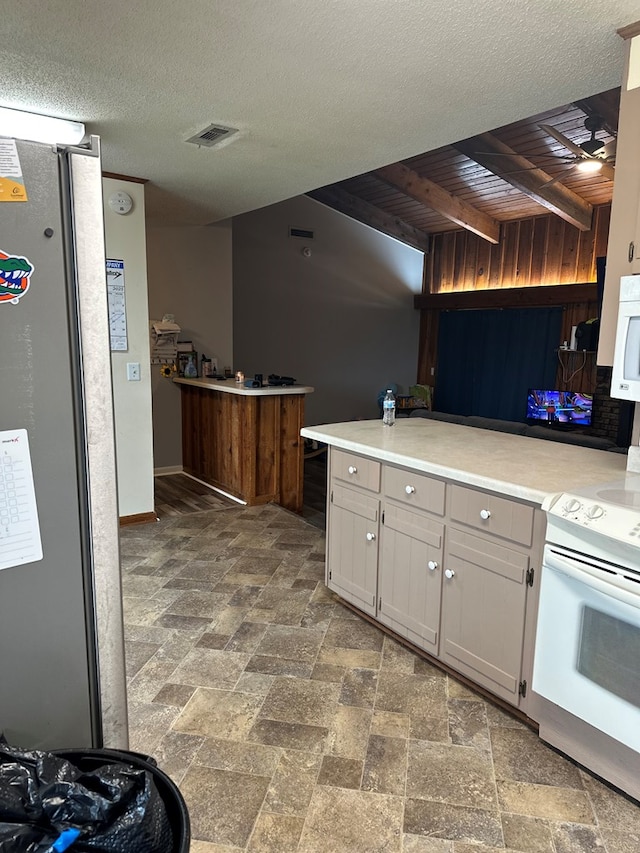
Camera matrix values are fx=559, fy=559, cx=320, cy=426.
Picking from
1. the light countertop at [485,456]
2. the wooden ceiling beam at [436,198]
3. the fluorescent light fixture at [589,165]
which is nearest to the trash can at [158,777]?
the light countertop at [485,456]

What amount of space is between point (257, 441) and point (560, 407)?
4.77 m

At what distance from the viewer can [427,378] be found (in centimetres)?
970

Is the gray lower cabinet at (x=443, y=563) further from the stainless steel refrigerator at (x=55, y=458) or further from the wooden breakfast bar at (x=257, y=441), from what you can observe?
the wooden breakfast bar at (x=257, y=441)

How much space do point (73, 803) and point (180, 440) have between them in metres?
5.16

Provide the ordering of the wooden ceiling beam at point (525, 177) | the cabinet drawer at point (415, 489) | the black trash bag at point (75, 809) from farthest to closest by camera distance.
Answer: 1. the wooden ceiling beam at point (525, 177)
2. the cabinet drawer at point (415, 489)
3. the black trash bag at point (75, 809)

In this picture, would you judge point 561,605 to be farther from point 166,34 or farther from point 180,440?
point 180,440

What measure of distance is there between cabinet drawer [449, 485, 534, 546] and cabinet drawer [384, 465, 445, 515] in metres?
0.07

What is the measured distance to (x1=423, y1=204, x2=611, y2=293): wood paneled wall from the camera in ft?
24.6

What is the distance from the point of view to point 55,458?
1.14 metres

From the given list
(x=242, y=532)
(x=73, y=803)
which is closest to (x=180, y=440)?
(x=242, y=532)

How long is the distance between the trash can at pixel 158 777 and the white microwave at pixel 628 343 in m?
1.88

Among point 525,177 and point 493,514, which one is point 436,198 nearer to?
point 525,177

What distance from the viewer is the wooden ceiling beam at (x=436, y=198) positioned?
6879 millimetres

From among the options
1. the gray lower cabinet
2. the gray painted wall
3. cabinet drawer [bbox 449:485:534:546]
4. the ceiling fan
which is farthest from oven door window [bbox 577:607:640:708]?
the gray painted wall
